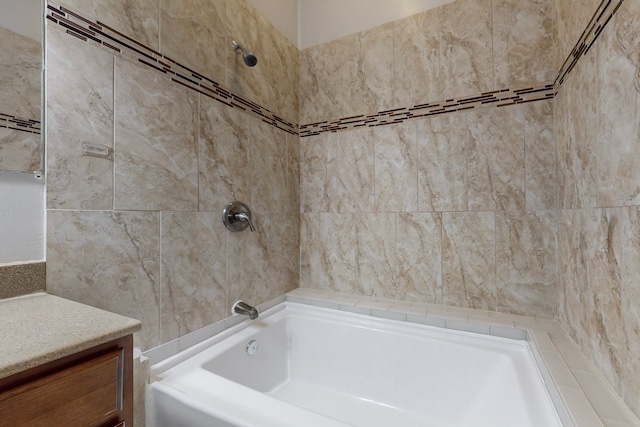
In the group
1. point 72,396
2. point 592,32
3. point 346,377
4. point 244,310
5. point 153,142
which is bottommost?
point 346,377

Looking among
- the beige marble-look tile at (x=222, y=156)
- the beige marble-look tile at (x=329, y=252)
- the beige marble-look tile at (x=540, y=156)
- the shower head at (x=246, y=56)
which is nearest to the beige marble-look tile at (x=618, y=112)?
the beige marble-look tile at (x=540, y=156)

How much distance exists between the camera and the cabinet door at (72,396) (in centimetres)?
45

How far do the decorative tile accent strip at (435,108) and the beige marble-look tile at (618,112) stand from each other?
0.54 m

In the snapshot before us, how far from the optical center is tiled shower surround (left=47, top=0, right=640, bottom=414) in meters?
0.87

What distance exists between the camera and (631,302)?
0.73 metres

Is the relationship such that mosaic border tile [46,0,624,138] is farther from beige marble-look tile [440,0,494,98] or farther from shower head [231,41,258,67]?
shower head [231,41,258,67]

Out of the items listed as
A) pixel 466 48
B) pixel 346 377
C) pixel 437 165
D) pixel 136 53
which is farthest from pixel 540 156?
pixel 136 53

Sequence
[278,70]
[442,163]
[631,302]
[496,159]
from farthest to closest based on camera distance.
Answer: [278,70] < [442,163] < [496,159] < [631,302]

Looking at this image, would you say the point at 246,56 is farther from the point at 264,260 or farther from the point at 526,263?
the point at 526,263

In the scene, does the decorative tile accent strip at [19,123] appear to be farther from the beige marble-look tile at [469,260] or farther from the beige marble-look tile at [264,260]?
the beige marble-look tile at [469,260]

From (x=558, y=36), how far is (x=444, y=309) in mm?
1428

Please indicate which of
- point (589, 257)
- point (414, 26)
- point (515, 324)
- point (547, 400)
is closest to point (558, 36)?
point (414, 26)

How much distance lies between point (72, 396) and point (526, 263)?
1.77m

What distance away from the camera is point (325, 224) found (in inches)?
76.3
